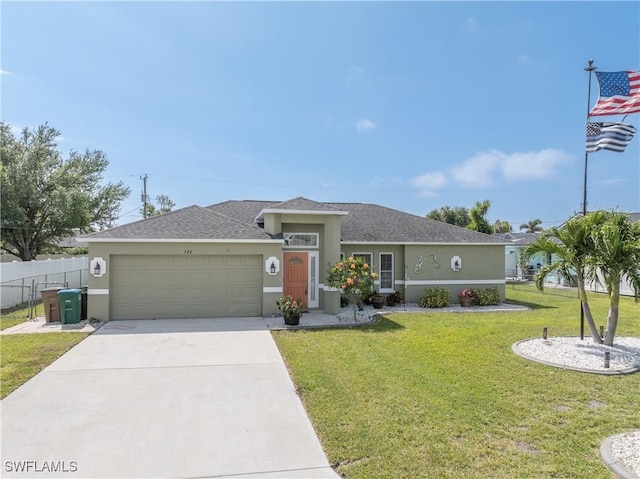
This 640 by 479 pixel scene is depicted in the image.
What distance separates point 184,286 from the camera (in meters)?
12.2

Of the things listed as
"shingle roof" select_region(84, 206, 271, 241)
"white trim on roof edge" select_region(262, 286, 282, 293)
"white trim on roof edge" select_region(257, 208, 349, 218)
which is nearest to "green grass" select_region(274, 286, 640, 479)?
"white trim on roof edge" select_region(262, 286, 282, 293)

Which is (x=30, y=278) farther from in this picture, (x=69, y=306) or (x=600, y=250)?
(x=600, y=250)

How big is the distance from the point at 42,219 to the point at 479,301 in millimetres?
26506

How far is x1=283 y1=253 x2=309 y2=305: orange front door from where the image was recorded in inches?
541

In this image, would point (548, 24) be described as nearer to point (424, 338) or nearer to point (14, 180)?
point (424, 338)

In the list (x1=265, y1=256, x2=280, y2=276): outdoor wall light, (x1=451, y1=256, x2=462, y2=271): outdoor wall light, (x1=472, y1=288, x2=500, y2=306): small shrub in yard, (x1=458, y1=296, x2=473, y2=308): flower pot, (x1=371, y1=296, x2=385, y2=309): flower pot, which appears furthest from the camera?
(x1=451, y1=256, x2=462, y2=271): outdoor wall light

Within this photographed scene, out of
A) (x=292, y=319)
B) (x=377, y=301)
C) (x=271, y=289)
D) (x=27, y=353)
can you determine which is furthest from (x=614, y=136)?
(x=27, y=353)

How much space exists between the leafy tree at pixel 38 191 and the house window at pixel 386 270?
19.6 m

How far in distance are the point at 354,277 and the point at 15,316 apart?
Result: 11.5 m

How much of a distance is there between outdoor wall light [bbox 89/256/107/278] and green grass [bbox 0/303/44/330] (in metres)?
2.71

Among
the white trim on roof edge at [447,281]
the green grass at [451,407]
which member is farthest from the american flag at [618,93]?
the green grass at [451,407]

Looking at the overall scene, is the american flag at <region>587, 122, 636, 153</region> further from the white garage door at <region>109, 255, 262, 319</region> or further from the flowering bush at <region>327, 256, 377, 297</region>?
the white garage door at <region>109, 255, 262, 319</region>

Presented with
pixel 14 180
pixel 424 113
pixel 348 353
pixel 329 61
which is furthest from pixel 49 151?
pixel 348 353

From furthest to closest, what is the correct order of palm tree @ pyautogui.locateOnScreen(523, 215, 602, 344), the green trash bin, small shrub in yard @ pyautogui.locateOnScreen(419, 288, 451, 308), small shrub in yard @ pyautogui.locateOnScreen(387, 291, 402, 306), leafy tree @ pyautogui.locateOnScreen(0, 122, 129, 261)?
leafy tree @ pyautogui.locateOnScreen(0, 122, 129, 261), small shrub in yard @ pyautogui.locateOnScreen(387, 291, 402, 306), small shrub in yard @ pyautogui.locateOnScreen(419, 288, 451, 308), the green trash bin, palm tree @ pyautogui.locateOnScreen(523, 215, 602, 344)
